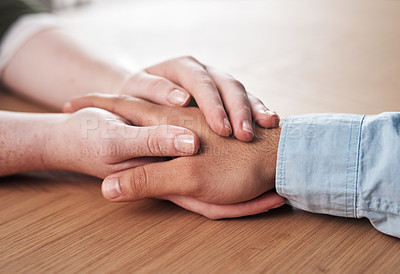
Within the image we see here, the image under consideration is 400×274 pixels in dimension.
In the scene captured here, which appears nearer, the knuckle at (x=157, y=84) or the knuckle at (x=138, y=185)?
the knuckle at (x=138, y=185)

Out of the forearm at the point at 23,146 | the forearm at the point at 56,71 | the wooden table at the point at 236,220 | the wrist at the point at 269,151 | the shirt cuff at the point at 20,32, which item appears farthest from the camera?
the shirt cuff at the point at 20,32

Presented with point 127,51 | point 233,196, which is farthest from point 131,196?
point 127,51

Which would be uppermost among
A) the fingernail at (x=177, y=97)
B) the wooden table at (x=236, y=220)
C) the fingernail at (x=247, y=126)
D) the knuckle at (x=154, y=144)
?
the fingernail at (x=177, y=97)

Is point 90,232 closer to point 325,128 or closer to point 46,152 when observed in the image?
point 46,152

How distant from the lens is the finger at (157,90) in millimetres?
797

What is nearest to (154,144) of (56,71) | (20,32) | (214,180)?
(214,180)

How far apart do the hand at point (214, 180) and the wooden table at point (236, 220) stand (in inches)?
0.9

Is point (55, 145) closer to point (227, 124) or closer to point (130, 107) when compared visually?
point (130, 107)

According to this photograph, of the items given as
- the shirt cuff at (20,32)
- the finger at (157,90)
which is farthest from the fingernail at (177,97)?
the shirt cuff at (20,32)

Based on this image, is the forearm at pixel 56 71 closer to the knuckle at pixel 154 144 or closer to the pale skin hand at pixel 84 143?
the pale skin hand at pixel 84 143

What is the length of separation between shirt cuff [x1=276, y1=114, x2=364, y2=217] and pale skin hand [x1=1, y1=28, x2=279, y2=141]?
7cm

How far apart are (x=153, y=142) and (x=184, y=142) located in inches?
1.9

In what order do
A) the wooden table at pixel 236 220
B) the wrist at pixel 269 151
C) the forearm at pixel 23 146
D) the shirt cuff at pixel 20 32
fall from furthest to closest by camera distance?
the shirt cuff at pixel 20 32
the forearm at pixel 23 146
the wrist at pixel 269 151
the wooden table at pixel 236 220

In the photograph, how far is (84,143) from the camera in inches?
29.3
